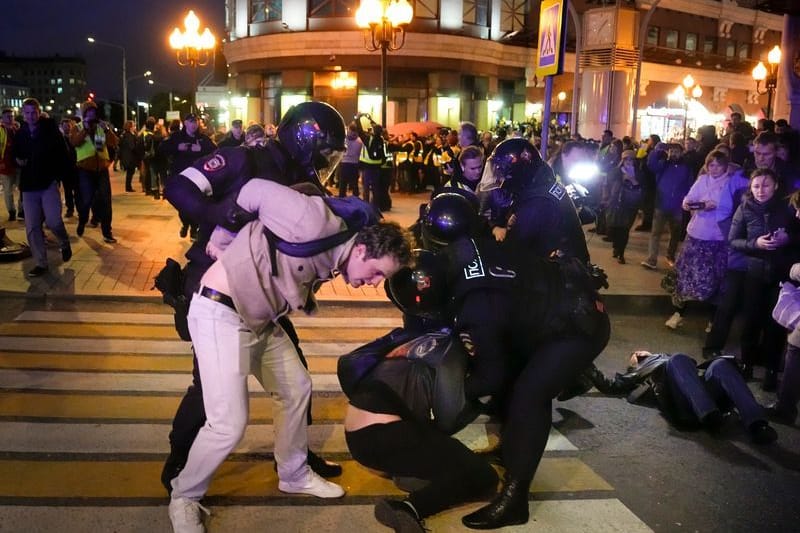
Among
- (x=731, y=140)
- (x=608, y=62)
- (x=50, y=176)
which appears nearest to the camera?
(x=50, y=176)

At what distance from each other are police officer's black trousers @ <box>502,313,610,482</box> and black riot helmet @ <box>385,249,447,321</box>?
0.56 m

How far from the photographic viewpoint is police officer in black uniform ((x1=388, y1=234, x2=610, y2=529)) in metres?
3.47

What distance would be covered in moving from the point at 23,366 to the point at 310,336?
246 centimetres

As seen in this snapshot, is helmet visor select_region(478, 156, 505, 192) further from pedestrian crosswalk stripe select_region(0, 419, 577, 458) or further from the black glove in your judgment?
the black glove

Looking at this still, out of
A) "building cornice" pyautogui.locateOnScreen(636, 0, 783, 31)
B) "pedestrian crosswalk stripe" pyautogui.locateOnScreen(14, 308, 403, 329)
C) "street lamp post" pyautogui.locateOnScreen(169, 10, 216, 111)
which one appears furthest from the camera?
"building cornice" pyautogui.locateOnScreen(636, 0, 783, 31)

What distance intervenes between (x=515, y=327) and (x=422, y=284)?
514 mm

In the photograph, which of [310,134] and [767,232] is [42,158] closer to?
[310,134]

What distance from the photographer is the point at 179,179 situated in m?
3.71

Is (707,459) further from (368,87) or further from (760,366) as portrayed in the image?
(368,87)

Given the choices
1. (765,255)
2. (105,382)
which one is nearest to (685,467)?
(765,255)

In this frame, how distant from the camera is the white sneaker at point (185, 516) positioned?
3412mm

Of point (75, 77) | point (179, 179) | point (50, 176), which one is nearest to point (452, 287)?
point (179, 179)

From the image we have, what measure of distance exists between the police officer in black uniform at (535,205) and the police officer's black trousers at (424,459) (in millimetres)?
1563

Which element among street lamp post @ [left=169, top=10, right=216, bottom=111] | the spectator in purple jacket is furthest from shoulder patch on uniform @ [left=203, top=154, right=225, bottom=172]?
street lamp post @ [left=169, top=10, right=216, bottom=111]
